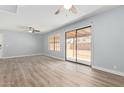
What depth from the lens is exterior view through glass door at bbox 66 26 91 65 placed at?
5793mm

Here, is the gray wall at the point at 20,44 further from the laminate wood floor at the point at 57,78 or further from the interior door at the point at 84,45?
the interior door at the point at 84,45

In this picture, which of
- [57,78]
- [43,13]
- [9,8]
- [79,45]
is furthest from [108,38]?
[9,8]

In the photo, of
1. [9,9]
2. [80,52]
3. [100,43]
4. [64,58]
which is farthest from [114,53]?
[9,9]

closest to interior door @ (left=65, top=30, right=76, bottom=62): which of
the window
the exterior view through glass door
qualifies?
the exterior view through glass door

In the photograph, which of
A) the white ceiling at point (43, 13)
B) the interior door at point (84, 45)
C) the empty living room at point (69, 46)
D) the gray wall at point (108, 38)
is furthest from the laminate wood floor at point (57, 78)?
the white ceiling at point (43, 13)

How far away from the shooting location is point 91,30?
5219 mm

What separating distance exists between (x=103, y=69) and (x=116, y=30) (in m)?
1.74

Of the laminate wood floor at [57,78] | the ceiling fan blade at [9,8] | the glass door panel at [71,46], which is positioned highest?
the ceiling fan blade at [9,8]

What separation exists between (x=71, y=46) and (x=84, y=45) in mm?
1191

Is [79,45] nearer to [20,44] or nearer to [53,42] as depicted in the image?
[53,42]

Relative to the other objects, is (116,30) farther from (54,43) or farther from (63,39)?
(54,43)

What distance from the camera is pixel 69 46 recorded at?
726 cm

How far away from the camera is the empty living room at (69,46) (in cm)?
346

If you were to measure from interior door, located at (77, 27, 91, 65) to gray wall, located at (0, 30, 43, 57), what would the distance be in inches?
239
